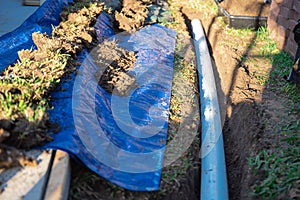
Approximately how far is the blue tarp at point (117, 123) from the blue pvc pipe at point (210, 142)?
492 millimetres

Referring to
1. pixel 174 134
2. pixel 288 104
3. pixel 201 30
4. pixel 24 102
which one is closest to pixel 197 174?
pixel 174 134

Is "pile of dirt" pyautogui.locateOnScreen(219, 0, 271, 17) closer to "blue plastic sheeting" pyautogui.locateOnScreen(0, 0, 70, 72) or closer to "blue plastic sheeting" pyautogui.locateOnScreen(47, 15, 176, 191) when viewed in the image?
"blue plastic sheeting" pyautogui.locateOnScreen(47, 15, 176, 191)

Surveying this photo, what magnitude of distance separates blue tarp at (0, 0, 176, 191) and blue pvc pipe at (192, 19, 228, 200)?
0.49m

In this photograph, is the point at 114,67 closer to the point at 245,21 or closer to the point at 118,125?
the point at 118,125

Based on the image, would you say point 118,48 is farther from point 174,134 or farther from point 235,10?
point 235,10

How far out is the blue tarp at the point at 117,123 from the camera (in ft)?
9.23

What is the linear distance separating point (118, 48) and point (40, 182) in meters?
2.81

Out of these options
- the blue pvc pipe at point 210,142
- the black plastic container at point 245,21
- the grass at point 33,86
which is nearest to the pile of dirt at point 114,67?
the grass at point 33,86

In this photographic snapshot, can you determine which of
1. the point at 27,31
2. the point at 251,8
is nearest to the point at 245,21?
the point at 251,8

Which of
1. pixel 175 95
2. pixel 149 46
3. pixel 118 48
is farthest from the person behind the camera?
pixel 149 46

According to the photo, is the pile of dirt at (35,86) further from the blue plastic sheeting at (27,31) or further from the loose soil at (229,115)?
the blue plastic sheeting at (27,31)

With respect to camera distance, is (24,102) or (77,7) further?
(77,7)

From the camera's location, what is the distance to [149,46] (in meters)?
5.36

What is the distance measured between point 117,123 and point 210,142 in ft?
3.49
